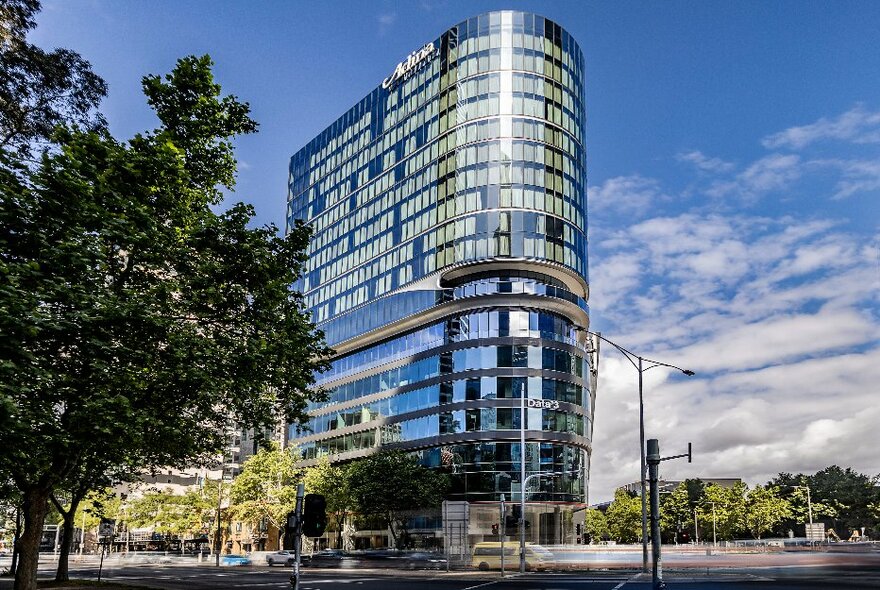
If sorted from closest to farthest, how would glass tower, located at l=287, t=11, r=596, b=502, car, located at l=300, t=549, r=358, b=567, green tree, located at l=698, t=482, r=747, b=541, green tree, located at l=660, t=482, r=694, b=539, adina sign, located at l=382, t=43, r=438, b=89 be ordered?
car, located at l=300, t=549, r=358, b=567 → glass tower, located at l=287, t=11, r=596, b=502 → adina sign, located at l=382, t=43, r=438, b=89 → green tree, located at l=698, t=482, r=747, b=541 → green tree, located at l=660, t=482, r=694, b=539

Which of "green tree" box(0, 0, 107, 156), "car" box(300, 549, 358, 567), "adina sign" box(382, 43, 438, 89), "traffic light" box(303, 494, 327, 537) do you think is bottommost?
"car" box(300, 549, 358, 567)

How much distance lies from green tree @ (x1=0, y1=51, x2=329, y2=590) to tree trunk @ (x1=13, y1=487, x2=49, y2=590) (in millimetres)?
58

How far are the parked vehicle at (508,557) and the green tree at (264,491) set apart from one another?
33565 millimetres

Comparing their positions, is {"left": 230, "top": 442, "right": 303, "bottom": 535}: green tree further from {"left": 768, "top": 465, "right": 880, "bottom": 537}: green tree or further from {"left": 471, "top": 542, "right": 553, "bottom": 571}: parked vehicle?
{"left": 768, "top": 465, "right": 880, "bottom": 537}: green tree

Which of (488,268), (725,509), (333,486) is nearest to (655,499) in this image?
(488,268)

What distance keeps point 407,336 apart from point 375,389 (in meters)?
10.2

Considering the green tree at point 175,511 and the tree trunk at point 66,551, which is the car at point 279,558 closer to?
the green tree at point 175,511

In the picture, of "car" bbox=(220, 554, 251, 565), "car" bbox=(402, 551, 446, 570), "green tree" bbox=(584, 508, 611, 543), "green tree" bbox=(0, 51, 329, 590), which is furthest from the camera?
"green tree" bbox=(584, 508, 611, 543)

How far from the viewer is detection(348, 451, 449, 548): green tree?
279 feet

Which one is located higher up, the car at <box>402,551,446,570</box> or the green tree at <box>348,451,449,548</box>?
the green tree at <box>348,451,449,548</box>

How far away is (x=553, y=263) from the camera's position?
89.2 meters

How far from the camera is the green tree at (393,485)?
85.1 metres

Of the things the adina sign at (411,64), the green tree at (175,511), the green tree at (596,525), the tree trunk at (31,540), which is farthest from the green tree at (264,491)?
the green tree at (596,525)

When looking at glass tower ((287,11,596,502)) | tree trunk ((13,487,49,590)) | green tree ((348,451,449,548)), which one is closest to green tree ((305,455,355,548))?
green tree ((348,451,449,548))
